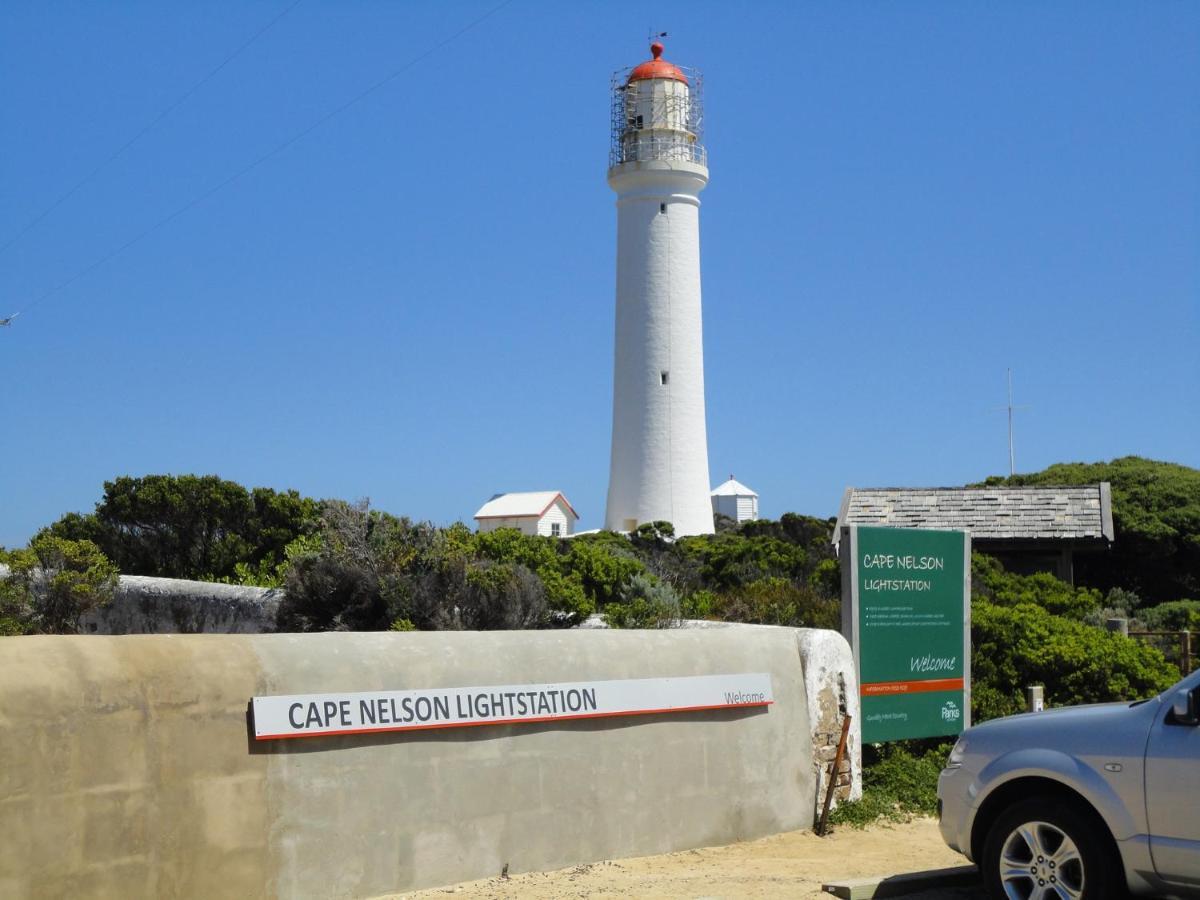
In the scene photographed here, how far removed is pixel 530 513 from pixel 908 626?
48.9m

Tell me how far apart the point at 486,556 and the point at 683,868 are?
24.0ft

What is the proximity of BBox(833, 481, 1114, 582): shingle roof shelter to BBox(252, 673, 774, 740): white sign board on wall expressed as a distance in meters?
15.9

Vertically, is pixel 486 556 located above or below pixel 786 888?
above

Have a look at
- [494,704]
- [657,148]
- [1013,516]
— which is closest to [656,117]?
[657,148]

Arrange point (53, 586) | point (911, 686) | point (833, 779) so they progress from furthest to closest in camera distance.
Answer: point (53, 586)
point (911, 686)
point (833, 779)

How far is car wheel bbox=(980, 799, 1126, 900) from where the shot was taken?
277 inches

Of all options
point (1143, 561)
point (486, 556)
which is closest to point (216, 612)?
point (486, 556)

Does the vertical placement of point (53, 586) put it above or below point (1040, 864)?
above

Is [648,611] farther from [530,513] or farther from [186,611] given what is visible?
[530,513]

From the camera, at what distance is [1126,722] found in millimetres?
7160

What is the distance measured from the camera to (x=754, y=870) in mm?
9117

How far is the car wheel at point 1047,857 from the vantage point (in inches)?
277

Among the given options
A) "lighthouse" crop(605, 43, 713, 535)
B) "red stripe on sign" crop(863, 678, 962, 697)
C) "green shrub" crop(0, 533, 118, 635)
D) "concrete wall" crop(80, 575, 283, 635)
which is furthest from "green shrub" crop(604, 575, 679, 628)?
"lighthouse" crop(605, 43, 713, 535)

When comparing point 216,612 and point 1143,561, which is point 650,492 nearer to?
point 1143,561
